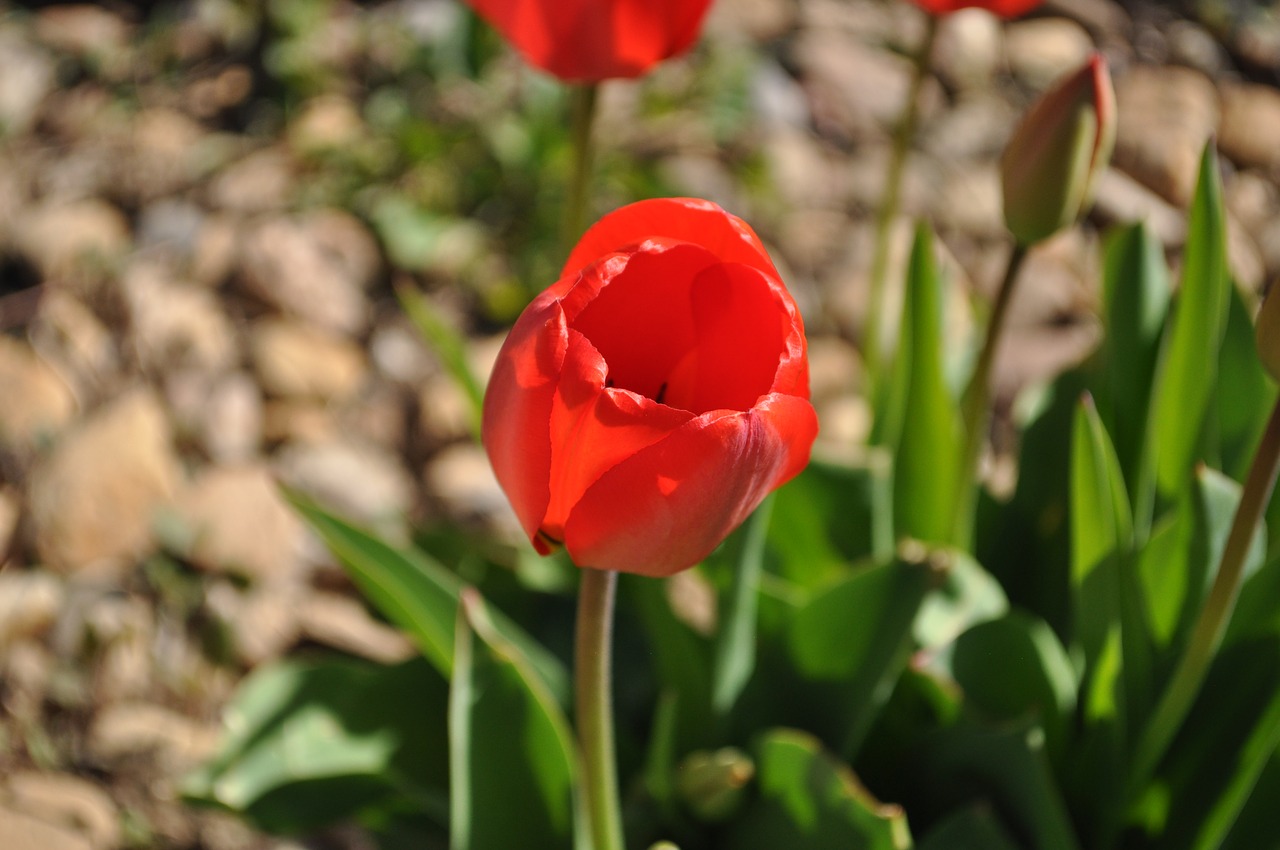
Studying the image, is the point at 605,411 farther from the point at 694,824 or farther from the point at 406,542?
the point at 406,542

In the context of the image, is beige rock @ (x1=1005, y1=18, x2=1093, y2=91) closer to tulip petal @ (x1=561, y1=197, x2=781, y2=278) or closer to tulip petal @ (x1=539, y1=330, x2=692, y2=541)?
tulip petal @ (x1=561, y1=197, x2=781, y2=278)

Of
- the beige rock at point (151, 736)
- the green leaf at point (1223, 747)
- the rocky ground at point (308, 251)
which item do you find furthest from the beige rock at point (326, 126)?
the green leaf at point (1223, 747)

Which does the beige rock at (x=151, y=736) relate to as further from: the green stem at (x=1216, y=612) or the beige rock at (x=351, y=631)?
the green stem at (x=1216, y=612)

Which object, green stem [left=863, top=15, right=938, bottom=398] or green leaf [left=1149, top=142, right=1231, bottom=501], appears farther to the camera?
green stem [left=863, top=15, right=938, bottom=398]

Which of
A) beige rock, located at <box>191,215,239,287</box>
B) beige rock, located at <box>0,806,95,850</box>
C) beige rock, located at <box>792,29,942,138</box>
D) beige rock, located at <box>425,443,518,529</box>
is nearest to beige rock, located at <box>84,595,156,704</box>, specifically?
beige rock, located at <box>0,806,95,850</box>

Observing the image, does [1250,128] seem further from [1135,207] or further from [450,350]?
[450,350]
